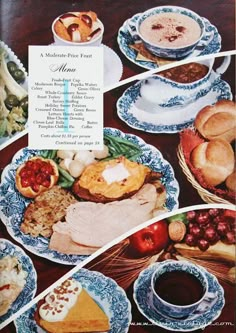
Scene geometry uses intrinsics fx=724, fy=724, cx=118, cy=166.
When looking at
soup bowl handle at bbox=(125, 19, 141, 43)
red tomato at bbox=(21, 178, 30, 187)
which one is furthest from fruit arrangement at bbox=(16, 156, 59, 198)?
soup bowl handle at bbox=(125, 19, 141, 43)

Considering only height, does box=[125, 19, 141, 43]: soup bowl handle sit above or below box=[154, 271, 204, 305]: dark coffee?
above

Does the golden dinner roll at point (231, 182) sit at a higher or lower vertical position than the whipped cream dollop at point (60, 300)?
higher

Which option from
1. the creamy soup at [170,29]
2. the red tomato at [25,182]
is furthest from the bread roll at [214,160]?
the red tomato at [25,182]

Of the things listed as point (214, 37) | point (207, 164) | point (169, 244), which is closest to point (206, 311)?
point (169, 244)

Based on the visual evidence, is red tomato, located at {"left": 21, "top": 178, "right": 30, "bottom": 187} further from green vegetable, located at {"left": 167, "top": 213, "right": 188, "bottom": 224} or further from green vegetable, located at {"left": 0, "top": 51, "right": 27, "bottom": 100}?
green vegetable, located at {"left": 167, "top": 213, "right": 188, "bottom": 224}

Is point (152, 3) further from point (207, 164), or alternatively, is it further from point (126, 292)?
point (126, 292)

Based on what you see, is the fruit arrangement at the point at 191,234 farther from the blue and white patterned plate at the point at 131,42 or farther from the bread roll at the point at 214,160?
the blue and white patterned plate at the point at 131,42

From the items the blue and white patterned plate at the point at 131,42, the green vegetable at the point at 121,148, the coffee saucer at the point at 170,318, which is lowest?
the coffee saucer at the point at 170,318
